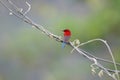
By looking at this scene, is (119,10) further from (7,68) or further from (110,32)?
(7,68)

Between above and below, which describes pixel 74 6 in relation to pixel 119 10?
above

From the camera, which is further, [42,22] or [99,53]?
[42,22]

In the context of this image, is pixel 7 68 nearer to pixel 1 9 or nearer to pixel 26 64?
pixel 26 64

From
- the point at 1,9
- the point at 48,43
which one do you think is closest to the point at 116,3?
the point at 48,43

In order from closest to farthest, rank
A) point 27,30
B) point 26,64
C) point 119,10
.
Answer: point 119,10
point 27,30
point 26,64

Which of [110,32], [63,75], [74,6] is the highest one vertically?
[74,6]

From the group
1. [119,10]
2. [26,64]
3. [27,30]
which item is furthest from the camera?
[26,64]
